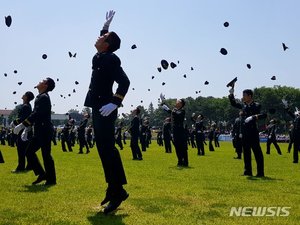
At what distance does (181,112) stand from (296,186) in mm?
6315

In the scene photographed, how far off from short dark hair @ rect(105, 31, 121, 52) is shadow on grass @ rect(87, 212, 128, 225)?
2502mm

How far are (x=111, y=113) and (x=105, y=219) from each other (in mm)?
1524

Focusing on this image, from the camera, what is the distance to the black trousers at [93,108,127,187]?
637 centimetres

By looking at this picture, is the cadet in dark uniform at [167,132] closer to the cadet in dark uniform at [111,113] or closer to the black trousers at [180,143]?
the black trousers at [180,143]

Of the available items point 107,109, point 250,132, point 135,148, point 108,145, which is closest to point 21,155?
point 250,132

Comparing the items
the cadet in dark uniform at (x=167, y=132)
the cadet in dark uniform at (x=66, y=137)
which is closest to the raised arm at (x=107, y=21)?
the cadet in dark uniform at (x=167, y=132)

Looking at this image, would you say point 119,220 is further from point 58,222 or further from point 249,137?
point 249,137

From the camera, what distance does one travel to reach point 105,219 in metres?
5.84

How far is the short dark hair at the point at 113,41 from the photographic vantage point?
6615 millimetres

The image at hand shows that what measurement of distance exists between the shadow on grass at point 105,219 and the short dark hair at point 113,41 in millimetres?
2502

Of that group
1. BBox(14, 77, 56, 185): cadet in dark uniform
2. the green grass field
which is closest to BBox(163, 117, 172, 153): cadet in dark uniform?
the green grass field

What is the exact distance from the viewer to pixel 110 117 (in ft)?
20.9

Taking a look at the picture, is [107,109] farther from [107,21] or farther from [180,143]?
[180,143]

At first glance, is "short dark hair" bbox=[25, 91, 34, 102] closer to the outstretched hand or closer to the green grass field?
the green grass field
